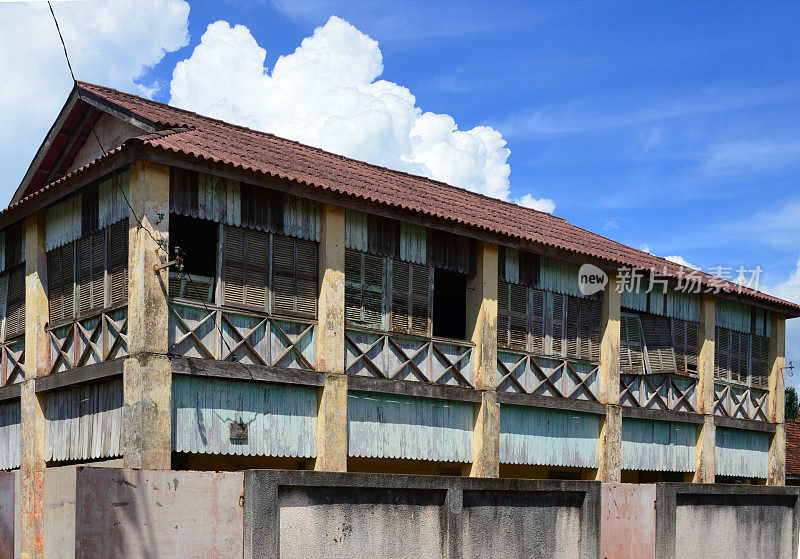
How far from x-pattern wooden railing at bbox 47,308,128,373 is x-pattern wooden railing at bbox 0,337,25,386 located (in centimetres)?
92

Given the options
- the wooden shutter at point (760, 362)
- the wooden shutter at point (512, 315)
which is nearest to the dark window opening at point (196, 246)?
the wooden shutter at point (512, 315)

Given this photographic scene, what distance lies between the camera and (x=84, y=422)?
14.2 meters

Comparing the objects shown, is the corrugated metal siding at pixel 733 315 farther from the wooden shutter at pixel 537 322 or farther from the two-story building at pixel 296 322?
the wooden shutter at pixel 537 322

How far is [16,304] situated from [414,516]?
26.7 ft

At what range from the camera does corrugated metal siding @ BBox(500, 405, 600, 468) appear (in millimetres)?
17078

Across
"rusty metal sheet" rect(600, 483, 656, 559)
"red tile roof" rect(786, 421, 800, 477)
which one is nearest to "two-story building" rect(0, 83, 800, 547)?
"rusty metal sheet" rect(600, 483, 656, 559)

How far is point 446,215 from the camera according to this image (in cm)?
1605

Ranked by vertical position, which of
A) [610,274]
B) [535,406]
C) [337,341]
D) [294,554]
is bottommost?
[294,554]

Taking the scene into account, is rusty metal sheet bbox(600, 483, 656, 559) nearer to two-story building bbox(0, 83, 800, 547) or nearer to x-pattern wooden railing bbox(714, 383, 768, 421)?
two-story building bbox(0, 83, 800, 547)

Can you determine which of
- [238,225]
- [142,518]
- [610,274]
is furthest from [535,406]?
[142,518]

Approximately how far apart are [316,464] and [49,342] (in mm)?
4612

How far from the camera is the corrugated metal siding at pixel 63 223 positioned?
1500 cm

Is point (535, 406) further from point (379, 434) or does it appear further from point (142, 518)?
point (142, 518)

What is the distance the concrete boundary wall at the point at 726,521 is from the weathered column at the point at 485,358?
9.95 ft
